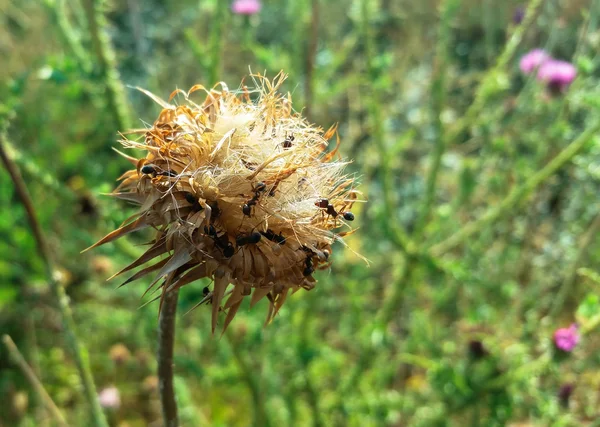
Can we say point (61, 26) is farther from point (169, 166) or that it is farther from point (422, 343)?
point (422, 343)

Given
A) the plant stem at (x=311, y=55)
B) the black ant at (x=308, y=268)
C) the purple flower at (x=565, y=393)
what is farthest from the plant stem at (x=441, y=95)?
the black ant at (x=308, y=268)

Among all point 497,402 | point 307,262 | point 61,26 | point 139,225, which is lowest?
point 497,402

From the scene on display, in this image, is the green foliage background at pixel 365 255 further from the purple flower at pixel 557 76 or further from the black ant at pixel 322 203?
the black ant at pixel 322 203

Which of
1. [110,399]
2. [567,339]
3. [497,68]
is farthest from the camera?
[110,399]

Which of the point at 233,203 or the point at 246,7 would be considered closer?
the point at 233,203

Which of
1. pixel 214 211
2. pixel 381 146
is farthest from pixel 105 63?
pixel 214 211

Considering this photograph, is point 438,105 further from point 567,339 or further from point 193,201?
point 193,201

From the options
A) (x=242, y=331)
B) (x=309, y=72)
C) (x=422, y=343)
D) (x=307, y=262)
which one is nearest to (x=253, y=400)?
(x=242, y=331)
